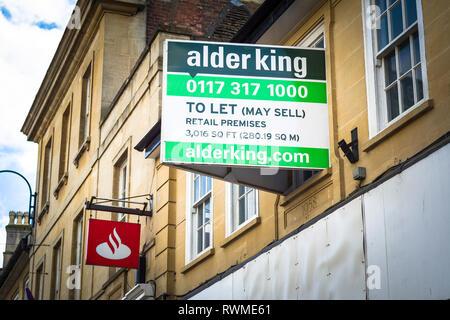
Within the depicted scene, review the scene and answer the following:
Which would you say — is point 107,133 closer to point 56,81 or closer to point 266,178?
point 56,81

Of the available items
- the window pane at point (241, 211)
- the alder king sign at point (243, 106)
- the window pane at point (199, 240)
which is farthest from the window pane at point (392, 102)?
the window pane at point (199, 240)

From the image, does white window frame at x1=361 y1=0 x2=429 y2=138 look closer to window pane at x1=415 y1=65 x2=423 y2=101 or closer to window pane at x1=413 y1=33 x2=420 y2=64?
window pane at x1=413 y1=33 x2=420 y2=64

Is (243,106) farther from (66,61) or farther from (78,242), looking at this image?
(66,61)

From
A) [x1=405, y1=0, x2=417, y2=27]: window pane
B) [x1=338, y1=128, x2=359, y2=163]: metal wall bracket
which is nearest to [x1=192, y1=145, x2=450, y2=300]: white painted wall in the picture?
[x1=338, y1=128, x2=359, y2=163]: metal wall bracket

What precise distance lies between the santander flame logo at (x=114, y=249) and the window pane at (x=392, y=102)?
27.3 ft

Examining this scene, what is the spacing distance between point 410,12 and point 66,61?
18.5m

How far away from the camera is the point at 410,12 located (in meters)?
10.0

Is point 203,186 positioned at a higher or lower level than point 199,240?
higher

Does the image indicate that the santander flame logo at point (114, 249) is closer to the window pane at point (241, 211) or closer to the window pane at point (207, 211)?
the window pane at point (207, 211)

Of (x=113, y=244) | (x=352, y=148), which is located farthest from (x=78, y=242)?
(x=352, y=148)

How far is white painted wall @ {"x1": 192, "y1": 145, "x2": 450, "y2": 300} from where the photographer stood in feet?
26.6

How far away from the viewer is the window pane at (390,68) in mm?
10289

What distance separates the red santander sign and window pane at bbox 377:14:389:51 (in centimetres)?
827

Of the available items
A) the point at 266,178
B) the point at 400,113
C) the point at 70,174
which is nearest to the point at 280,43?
the point at 266,178
